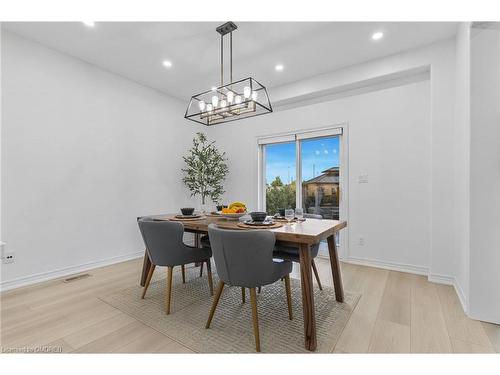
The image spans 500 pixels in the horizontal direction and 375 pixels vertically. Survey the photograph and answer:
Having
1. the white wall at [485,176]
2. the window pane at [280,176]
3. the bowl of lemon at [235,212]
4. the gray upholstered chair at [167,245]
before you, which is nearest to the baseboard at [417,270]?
the white wall at [485,176]

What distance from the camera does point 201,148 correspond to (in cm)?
473

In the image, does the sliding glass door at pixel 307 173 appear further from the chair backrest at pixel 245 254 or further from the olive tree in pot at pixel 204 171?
the chair backrest at pixel 245 254

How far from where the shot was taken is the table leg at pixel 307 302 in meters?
1.51

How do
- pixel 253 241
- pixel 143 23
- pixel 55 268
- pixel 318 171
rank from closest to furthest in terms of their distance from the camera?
pixel 253 241, pixel 143 23, pixel 55 268, pixel 318 171

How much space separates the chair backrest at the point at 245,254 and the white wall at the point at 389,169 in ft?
7.40

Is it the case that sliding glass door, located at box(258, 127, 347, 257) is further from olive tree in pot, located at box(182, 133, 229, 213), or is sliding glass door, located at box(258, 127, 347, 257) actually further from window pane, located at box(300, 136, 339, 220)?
olive tree in pot, located at box(182, 133, 229, 213)

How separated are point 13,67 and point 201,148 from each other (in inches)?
108

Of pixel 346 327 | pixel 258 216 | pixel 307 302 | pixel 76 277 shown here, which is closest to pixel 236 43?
pixel 258 216

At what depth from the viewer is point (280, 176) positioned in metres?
4.29

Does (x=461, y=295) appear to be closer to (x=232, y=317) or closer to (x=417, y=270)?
(x=417, y=270)

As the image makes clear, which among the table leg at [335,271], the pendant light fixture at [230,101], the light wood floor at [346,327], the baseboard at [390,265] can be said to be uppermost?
the pendant light fixture at [230,101]
